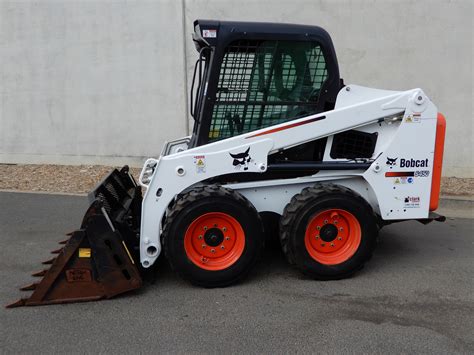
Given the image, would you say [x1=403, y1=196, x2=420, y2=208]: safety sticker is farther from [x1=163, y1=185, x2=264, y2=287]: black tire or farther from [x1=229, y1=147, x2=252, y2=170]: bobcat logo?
[x1=229, y1=147, x2=252, y2=170]: bobcat logo

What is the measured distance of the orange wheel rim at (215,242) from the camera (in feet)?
12.8

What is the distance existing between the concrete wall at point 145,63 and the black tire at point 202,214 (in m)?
5.19

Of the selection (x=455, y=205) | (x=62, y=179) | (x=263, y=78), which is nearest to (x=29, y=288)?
(x=263, y=78)

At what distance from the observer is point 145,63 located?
8711 millimetres

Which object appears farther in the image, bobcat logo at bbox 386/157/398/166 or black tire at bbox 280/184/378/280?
bobcat logo at bbox 386/157/398/166

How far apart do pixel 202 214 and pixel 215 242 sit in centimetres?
32

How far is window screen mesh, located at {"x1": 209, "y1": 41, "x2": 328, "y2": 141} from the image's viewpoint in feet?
13.4

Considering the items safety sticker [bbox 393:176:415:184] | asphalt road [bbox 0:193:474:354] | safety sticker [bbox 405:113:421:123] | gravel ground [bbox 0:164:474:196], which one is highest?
safety sticker [bbox 405:113:421:123]

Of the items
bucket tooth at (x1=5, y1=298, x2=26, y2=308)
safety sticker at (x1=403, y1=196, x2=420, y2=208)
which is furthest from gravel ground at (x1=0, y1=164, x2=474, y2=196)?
bucket tooth at (x1=5, y1=298, x2=26, y2=308)

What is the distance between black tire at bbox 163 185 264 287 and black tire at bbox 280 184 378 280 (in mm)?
274

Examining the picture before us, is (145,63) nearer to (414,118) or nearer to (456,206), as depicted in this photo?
(414,118)

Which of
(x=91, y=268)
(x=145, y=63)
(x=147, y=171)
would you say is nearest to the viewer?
(x=91, y=268)

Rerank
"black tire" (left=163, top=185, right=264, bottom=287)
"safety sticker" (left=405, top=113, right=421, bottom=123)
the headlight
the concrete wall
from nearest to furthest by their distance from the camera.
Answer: "black tire" (left=163, top=185, right=264, bottom=287) → "safety sticker" (left=405, top=113, right=421, bottom=123) → the headlight → the concrete wall

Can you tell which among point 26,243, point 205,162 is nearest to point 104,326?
point 205,162
